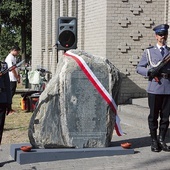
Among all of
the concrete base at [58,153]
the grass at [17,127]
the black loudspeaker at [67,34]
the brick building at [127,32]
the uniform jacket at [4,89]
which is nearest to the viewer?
the concrete base at [58,153]

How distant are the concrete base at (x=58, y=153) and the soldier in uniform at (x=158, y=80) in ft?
1.87

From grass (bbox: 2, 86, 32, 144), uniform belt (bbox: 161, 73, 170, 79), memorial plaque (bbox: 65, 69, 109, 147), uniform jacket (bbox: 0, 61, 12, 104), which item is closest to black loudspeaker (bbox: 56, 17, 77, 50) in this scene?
grass (bbox: 2, 86, 32, 144)

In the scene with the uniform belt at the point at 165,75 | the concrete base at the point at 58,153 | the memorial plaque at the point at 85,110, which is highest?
the uniform belt at the point at 165,75

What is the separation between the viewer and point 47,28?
21.1 m

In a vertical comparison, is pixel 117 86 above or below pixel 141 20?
below

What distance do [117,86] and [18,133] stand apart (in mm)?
3358

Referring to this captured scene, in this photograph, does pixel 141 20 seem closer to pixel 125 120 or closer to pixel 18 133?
pixel 125 120

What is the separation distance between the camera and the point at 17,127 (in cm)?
1075

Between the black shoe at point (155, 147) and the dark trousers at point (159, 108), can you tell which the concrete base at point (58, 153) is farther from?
the dark trousers at point (159, 108)

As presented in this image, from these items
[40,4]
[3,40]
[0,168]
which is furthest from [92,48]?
[3,40]

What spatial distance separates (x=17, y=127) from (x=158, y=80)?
4.62 meters

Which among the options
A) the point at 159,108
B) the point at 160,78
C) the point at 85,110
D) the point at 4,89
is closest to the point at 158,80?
the point at 160,78

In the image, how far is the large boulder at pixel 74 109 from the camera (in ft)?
23.3

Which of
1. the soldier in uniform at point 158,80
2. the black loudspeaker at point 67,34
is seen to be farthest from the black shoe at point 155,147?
the black loudspeaker at point 67,34
